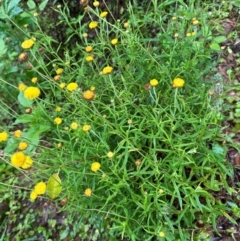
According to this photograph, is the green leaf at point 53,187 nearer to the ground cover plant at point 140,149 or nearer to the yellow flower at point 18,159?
the ground cover plant at point 140,149

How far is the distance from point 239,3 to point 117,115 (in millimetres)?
1183

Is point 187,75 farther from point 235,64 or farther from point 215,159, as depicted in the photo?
point 235,64

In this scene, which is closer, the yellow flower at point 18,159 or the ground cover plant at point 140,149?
the yellow flower at point 18,159

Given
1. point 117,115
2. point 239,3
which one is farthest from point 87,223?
point 239,3

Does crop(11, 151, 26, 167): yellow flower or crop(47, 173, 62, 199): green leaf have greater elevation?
crop(11, 151, 26, 167): yellow flower

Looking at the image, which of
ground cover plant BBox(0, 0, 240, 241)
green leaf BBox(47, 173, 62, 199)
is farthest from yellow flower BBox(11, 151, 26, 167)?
green leaf BBox(47, 173, 62, 199)

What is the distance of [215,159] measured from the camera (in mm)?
1726

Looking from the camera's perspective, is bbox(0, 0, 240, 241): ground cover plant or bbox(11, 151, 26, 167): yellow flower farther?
bbox(0, 0, 240, 241): ground cover plant

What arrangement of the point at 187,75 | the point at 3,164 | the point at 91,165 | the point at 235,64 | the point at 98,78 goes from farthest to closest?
1. the point at 3,164
2. the point at 235,64
3. the point at 98,78
4. the point at 187,75
5. the point at 91,165

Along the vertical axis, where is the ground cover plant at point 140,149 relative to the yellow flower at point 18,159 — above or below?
below

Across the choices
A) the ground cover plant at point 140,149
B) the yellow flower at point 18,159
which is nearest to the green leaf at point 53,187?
the ground cover plant at point 140,149

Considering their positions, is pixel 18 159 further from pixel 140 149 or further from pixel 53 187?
pixel 140 149

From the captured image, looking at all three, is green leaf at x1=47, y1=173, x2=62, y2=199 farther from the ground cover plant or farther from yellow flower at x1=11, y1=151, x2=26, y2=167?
yellow flower at x1=11, y1=151, x2=26, y2=167

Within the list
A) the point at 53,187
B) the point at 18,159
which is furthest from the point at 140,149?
the point at 18,159
